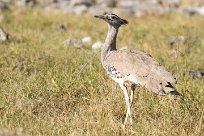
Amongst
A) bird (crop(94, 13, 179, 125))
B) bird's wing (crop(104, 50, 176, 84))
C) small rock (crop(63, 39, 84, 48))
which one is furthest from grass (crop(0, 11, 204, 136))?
bird's wing (crop(104, 50, 176, 84))

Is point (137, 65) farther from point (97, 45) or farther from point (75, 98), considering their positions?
point (97, 45)

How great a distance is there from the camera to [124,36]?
1164cm

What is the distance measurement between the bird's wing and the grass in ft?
1.47

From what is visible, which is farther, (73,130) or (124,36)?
(124,36)

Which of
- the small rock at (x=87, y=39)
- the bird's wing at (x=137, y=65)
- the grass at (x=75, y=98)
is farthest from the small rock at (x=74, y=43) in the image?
the bird's wing at (x=137, y=65)

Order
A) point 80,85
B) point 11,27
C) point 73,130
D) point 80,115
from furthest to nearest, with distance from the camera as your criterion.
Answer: point 11,27, point 80,85, point 80,115, point 73,130

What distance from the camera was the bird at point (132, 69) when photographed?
17.1ft

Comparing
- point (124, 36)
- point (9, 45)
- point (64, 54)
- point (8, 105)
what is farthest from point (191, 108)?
point (124, 36)

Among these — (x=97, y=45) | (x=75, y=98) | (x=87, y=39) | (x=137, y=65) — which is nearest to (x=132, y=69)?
(x=137, y=65)

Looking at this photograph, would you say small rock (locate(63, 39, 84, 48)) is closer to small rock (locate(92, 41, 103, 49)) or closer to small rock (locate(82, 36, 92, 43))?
small rock (locate(92, 41, 103, 49))

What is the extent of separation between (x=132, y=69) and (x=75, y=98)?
1.21 metres

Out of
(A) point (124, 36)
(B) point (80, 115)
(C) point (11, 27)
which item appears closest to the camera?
(B) point (80, 115)

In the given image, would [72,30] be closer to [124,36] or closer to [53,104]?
[124,36]

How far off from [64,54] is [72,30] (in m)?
3.69
